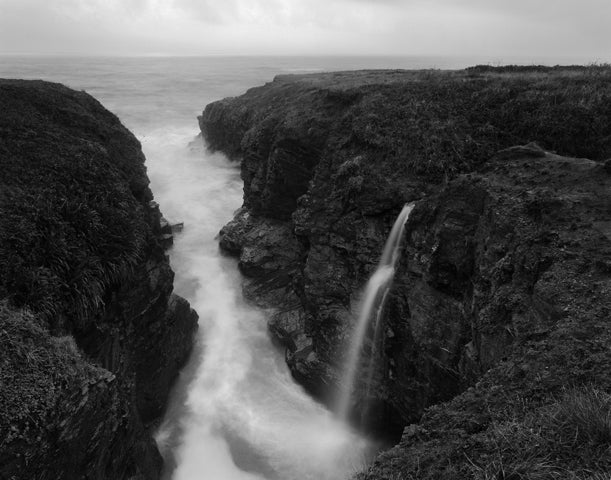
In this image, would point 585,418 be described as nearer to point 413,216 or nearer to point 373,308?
point 413,216

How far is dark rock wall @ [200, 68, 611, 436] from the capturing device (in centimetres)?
1286

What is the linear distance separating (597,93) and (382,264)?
14568 mm

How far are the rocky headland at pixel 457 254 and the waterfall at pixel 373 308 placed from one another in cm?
51

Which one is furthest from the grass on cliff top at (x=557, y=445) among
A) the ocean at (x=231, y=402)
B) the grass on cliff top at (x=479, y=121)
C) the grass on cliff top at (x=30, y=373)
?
the grass on cliff top at (x=479, y=121)

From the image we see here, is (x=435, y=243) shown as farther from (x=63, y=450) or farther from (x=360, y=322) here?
(x=63, y=450)

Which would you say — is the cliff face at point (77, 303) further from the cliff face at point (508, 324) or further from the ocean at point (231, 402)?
the cliff face at point (508, 324)

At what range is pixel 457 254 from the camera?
14188 millimetres

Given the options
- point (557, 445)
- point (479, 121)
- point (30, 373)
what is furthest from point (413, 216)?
point (30, 373)

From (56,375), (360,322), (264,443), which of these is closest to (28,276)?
(56,375)

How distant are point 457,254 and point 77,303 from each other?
496 inches

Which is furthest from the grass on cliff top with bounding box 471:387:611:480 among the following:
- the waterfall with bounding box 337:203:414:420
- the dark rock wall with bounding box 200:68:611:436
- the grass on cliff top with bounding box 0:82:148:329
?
the grass on cliff top with bounding box 0:82:148:329

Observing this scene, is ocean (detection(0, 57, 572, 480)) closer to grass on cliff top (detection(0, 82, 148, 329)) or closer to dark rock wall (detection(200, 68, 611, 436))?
dark rock wall (detection(200, 68, 611, 436))

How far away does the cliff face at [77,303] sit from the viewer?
28.8 feet

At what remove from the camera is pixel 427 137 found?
21219 millimetres
